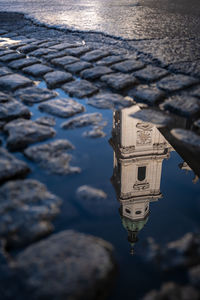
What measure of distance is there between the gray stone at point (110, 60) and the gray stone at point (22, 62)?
0.83m

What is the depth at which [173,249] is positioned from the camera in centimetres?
106

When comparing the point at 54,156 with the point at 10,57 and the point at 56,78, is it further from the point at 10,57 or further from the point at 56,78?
the point at 10,57

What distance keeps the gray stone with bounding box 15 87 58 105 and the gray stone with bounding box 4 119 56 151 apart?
1.48ft

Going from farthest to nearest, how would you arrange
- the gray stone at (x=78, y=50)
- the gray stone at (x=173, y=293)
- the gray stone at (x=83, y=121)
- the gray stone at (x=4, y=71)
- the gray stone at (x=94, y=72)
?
the gray stone at (x=78, y=50)
the gray stone at (x=4, y=71)
the gray stone at (x=94, y=72)
the gray stone at (x=83, y=121)
the gray stone at (x=173, y=293)

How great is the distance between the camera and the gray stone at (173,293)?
887 mm

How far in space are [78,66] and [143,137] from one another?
1.71 metres

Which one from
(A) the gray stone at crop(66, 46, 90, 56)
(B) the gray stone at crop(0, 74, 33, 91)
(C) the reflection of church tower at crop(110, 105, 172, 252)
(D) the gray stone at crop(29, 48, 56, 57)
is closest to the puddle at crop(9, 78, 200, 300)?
(C) the reflection of church tower at crop(110, 105, 172, 252)

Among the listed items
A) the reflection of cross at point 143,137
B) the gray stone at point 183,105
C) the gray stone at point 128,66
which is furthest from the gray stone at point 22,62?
the reflection of cross at point 143,137

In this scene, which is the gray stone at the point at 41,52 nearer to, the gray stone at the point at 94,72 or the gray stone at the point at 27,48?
the gray stone at the point at 27,48

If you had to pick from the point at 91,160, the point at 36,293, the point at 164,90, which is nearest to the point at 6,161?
the point at 91,160

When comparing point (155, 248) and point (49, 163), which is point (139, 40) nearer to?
point (49, 163)

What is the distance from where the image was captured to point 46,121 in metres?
2.04

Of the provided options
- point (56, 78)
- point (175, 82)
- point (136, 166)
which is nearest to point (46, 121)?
point (136, 166)

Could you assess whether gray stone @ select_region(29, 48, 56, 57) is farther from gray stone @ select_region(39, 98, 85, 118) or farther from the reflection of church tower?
the reflection of church tower
